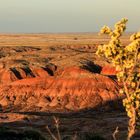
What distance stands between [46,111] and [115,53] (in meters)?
66.4

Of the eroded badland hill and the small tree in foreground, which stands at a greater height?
the small tree in foreground

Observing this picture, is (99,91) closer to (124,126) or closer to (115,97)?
(115,97)

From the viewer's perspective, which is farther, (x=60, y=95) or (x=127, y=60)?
(x=60, y=95)

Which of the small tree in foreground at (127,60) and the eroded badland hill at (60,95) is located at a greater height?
the small tree in foreground at (127,60)

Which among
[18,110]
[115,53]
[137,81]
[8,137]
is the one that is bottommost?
[18,110]

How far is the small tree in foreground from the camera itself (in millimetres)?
14352

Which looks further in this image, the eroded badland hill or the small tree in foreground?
the eroded badland hill

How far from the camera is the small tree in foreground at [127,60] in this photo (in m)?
14.4

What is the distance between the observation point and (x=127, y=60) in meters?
14.7

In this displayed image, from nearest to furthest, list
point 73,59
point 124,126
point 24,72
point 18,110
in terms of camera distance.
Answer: point 124,126
point 18,110
point 24,72
point 73,59

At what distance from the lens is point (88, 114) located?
77.6 metres

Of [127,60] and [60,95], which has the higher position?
[127,60]

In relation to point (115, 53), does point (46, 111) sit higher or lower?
lower

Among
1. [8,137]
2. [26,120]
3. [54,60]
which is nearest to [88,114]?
[26,120]
